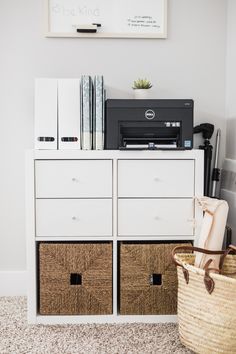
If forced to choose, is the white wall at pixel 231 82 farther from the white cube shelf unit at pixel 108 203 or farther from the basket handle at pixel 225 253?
the basket handle at pixel 225 253

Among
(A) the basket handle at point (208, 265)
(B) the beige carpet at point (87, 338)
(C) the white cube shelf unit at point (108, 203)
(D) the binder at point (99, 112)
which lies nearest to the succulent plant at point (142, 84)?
(D) the binder at point (99, 112)

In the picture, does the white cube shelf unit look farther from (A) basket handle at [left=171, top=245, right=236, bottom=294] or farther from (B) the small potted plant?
(B) the small potted plant

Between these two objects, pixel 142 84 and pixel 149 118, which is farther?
pixel 142 84

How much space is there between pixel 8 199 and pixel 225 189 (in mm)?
1330

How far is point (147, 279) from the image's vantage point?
2.47m

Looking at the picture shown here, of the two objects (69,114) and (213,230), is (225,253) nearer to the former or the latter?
(213,230)

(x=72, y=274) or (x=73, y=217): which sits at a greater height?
(x=73, y=217)

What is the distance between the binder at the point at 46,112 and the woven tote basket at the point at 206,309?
0.90 meters

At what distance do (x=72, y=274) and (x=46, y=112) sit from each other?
857 mm

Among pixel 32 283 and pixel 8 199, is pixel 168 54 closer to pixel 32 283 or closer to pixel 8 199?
pixel 8 199

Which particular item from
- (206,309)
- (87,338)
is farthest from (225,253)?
(87,338)

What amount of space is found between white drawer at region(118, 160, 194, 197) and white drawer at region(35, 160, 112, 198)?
0.08 m

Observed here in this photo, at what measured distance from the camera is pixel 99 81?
2473mm

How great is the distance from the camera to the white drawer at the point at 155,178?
2455mm
